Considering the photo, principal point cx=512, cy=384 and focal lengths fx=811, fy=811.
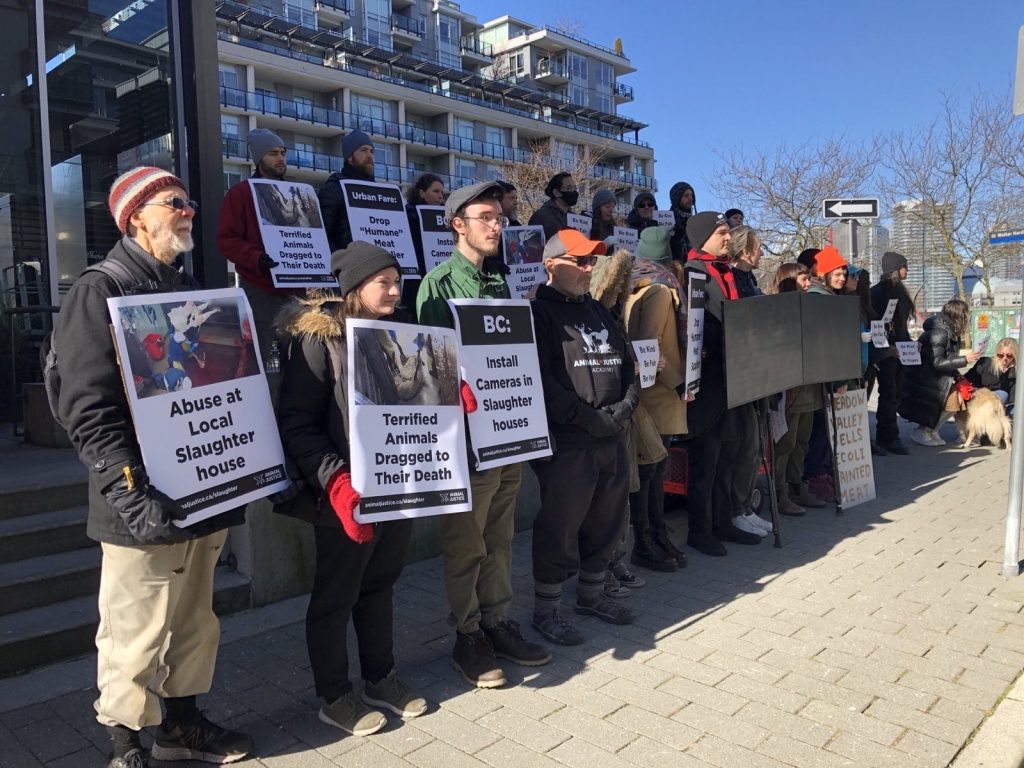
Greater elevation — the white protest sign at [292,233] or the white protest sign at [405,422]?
the white protest sign at [292,233]

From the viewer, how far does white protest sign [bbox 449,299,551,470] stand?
3840 millimetres

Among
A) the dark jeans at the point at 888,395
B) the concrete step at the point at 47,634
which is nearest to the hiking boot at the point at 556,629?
the concrete step at the point at 47,634

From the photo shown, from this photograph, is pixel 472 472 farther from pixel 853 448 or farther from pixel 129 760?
pixel 853 448

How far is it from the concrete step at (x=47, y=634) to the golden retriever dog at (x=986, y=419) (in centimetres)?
1021

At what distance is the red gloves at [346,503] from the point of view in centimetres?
312

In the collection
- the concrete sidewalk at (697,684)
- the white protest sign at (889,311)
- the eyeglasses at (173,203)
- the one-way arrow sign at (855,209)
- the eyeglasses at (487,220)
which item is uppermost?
the one-way arrow sign at (855,209)

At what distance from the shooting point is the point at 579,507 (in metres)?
4.34

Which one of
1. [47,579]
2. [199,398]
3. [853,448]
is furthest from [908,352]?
[47,579]

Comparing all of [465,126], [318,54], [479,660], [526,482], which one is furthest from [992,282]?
[318,54]

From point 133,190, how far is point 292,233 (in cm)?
Result: 269

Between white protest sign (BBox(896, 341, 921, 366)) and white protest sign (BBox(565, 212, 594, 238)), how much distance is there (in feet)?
14.6

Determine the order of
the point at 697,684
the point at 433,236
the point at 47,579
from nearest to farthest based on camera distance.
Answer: the point at 697,684 < the point at 47,579 < the point at 433,236

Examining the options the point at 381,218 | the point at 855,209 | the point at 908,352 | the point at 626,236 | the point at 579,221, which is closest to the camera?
the point at 381,218

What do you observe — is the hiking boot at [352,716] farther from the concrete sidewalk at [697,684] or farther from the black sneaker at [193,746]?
the black sneaker at [193,746]
